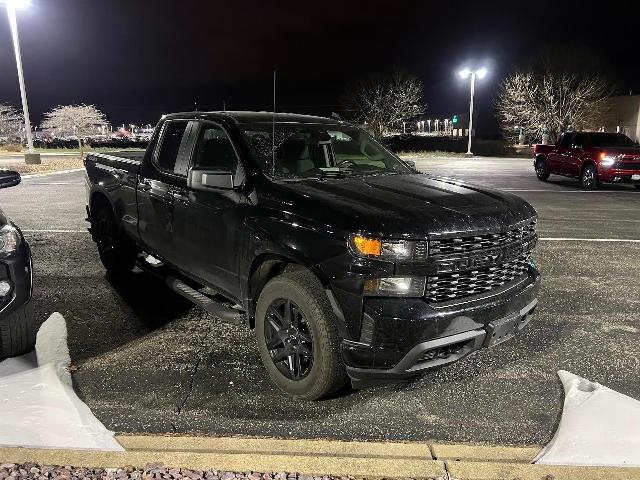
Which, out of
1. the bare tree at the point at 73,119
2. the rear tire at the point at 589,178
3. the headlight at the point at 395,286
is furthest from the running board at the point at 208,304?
the bare tree at the point at 73,119

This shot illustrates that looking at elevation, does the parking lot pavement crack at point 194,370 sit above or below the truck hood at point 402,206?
below

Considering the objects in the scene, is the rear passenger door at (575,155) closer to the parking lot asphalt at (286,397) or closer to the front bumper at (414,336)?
the parking lot asphalt at (286,397)

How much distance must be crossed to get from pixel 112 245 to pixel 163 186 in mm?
1760

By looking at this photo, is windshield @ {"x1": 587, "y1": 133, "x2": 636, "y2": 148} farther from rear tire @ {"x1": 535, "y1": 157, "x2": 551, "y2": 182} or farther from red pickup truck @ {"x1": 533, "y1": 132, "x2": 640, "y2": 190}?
rear tire @ {"x1": 535, "y1": 157, "x2": 551, "y2": 182}

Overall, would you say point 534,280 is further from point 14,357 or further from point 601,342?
point 14,357

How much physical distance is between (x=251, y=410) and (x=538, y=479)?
5.59ft

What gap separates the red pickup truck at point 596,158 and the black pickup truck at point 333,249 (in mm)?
13028

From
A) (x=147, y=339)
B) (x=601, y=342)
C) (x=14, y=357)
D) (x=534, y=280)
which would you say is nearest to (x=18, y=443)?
(x=14, y=357)

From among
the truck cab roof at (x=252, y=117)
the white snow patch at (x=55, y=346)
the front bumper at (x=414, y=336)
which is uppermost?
the truck cab roof at (x=252, y=117)

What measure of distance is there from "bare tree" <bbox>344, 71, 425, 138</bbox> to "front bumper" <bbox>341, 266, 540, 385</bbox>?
200 ft

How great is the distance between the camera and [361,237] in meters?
3.09

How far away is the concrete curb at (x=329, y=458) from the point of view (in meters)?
2.78

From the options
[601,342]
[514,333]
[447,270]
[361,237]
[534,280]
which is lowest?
[601,342]

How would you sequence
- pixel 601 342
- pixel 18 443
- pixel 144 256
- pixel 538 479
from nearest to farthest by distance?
pixel 538 479 < pixel 18 443 < pixel 601 342 < pixel 144 256
